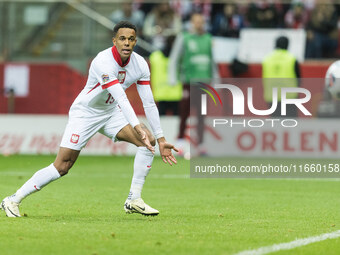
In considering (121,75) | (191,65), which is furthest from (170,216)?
(191,65)

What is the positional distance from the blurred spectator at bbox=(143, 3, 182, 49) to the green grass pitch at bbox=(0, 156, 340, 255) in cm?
625

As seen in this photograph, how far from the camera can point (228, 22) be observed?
65.3 ft

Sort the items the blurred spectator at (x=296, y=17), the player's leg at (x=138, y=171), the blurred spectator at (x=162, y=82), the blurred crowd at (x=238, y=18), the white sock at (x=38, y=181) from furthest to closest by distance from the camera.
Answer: the blurred spectator at (x=296, y=17)
the blurred crowd at (x=238, y=18)
the blurred spectator at (x=162, y=82)
the player's leg at (x=138, y=171)
the white sock at (x=38, y=181)

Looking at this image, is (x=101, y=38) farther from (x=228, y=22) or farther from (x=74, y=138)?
(x=74, y=138)

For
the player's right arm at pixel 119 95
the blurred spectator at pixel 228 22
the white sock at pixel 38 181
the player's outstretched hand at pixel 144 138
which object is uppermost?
the player's right arm at pixel 119 95

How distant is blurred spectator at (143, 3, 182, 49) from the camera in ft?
65.6

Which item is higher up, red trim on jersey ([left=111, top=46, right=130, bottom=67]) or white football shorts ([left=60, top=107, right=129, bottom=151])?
red trim on jersey ([left=111, top=46, right=130, bottom=67])

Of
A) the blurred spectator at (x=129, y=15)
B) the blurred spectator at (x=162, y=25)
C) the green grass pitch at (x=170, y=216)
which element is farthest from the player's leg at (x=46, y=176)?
the blurred spectator at (x=162, y=25)

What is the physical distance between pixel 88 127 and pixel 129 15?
11280 mm

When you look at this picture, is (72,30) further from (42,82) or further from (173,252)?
(173,252)

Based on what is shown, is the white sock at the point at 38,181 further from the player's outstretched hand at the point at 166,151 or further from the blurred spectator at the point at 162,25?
the blurred spectator at the point at 162,25

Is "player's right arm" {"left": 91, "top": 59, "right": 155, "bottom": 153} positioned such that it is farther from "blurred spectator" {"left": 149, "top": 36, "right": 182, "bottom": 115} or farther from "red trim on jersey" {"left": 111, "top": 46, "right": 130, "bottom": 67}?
"blurred spectator" {"left": 149, "top": 36, "right": 182, "bottom": 115}

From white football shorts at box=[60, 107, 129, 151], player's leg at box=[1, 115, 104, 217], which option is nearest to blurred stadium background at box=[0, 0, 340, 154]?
white football shorts at box=[60, 107, 129, 151]

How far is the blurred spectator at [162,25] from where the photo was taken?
2000cm
